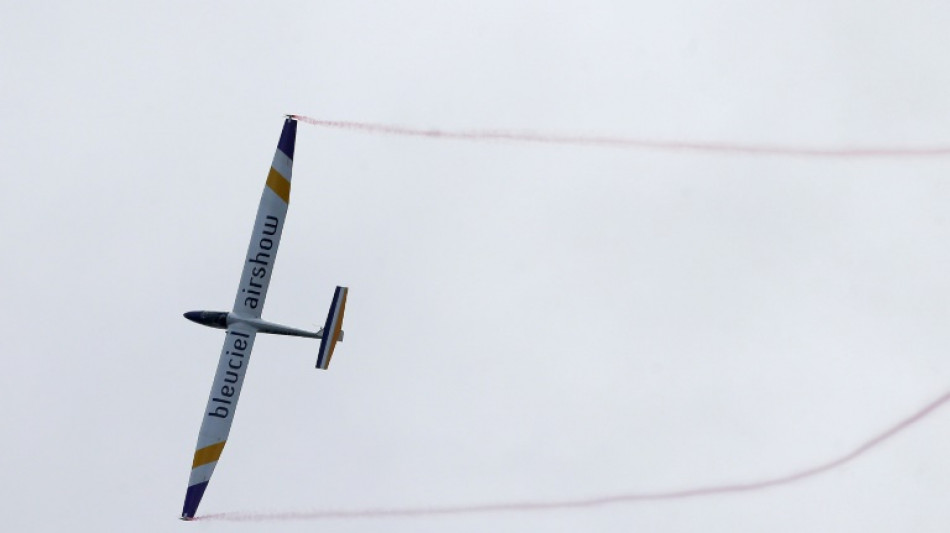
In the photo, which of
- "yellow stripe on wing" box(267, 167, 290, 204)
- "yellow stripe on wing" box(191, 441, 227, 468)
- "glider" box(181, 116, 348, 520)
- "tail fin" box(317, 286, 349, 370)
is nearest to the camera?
"tail fin" box(317, 286, 349, 370)

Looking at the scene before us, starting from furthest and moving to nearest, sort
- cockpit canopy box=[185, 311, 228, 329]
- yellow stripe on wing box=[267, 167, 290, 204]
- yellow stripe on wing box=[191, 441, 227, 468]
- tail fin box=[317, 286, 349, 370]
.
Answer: yellow stripe on wing box=[191, 441, 227, 468] → cockpit canopy box=[185, 311, 228, 329] → yellow stripe on wing box=[267, 167, 290, 204] → tail fin box=[317, 286, 349, 370]

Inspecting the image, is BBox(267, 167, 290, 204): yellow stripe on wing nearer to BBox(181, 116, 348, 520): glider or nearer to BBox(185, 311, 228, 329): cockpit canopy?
BBox(181, 116, 348, 520): glider

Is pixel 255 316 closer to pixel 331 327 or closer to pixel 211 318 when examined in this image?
pixel 211 318

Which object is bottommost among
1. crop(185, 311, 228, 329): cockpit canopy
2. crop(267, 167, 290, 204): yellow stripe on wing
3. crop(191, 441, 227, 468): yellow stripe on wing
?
crop(191, 441, 227, 468): yellow stripe on wing

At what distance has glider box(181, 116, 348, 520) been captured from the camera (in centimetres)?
7181

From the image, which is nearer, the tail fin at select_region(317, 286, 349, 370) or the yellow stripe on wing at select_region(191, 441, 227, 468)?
the tail fin at select_region(317, 286, 349, 370)

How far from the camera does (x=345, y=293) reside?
71250 mm

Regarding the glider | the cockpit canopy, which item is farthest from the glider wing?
the cockpit canopy

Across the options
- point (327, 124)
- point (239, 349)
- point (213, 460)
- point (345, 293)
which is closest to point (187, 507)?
point (213, 460)

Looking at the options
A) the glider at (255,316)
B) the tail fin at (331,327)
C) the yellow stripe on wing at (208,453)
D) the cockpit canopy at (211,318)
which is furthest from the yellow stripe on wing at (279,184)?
the yellow stripe on wing at (208,453)

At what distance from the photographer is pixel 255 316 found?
241 feet

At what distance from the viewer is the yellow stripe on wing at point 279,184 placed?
239 feet

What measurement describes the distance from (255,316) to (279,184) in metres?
6.22

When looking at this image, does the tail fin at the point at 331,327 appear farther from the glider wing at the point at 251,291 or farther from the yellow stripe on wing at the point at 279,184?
the yellow stripe on wing at the point at 279,184
